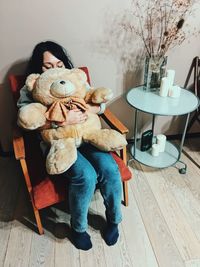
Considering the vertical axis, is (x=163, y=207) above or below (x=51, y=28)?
below

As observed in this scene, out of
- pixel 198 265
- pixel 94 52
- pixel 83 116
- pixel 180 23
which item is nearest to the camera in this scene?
pixel 198 265

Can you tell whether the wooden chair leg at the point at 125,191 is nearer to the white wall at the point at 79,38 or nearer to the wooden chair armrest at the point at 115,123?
the wooden chair armrest at the point at 115,123

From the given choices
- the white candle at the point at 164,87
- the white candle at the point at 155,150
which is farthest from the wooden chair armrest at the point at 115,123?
the white candle at the point at 155,150

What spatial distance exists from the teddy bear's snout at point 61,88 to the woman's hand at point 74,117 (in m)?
0.10

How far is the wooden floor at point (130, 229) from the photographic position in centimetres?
127

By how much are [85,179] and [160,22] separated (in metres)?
1.13

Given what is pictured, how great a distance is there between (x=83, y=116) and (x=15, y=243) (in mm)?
793

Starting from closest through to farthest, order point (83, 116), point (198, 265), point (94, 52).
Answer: point (198, 265)
point (83, 116)
point (94, 52)

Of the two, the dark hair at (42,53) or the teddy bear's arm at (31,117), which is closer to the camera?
the teddy bear's arm at (31,117)

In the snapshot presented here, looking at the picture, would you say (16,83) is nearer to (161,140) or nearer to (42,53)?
(42,53)

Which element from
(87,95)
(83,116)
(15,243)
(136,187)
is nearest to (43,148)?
(83,116)

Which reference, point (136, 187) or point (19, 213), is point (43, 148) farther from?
point (136, 187)

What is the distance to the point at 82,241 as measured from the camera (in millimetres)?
1301

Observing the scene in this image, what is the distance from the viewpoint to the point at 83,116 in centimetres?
134
